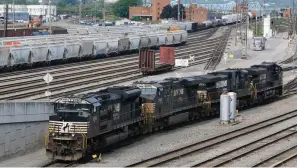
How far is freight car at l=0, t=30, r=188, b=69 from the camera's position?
174 ft

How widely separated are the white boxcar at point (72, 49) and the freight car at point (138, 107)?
21.2 meters

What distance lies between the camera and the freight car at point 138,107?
25266mm

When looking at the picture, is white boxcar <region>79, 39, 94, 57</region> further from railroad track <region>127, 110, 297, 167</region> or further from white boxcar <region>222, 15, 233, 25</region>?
white boxcar <region>222, 15, 233, 25</region>

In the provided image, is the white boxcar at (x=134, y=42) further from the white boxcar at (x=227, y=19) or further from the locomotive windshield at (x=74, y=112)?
the white boxcar at (x=227, y=19)

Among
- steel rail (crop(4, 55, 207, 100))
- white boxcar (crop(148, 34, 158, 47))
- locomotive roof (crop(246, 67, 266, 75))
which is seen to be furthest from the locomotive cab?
white boxcar (crop(148, 34, 158, 47))

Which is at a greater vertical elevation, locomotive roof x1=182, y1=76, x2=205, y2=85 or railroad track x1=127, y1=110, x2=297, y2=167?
locomotive roof x1=182, y1=76, x2=205, y2=85

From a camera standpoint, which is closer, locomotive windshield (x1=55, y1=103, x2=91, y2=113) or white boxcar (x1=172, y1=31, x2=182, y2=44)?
locomotive windshield (x1=55, y1=103, x2=91, y2=113)

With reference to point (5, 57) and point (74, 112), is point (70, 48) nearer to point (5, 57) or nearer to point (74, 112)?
point (5, 57)

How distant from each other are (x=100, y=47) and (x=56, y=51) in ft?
25.7

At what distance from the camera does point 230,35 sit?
101625 mm

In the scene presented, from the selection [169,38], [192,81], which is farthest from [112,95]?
[169,38]

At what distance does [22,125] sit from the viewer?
28562mm

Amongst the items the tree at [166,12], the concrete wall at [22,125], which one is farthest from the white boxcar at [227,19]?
the concrete wall at [22,125]

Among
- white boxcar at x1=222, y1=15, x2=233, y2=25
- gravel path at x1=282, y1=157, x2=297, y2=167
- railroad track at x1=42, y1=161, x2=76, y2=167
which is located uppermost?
white boxcar at x1=222, y1=15, x2=233, y2=25
